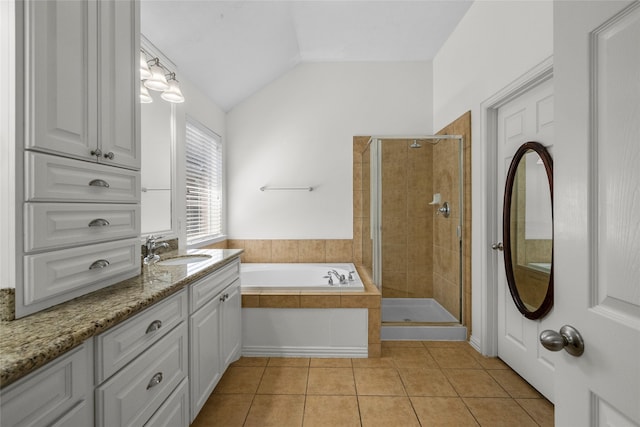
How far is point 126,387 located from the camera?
3.24ft

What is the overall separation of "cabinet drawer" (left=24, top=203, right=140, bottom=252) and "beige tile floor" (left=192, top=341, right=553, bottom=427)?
1176 millimetres

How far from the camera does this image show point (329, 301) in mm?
2277

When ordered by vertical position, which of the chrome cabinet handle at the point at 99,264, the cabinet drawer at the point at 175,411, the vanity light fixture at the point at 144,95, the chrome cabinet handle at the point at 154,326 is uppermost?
the vanity light fixture at the point at 144,95

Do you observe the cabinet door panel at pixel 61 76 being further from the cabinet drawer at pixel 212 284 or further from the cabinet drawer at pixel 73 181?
the cabinet drawer at pixel 212 284

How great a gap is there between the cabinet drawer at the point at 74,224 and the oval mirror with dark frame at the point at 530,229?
87.2 inches

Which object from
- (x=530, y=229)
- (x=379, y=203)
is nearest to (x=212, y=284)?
(x=379, y=203)

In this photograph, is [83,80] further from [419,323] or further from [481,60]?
[419,323]

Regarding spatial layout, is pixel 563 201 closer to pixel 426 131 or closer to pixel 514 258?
pixel 514 258

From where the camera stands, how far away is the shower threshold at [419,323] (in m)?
2.56

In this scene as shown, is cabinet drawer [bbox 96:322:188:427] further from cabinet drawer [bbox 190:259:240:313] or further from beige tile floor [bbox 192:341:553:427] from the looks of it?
beige tile floor [bbox 192:341:553:427]

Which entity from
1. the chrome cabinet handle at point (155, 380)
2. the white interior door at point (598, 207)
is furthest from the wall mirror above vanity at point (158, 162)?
the white interior door at point (598, 207)

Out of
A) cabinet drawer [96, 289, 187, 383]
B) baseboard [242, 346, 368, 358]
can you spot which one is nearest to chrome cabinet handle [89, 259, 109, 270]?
cabinet drawer [96, 289, 187, 383]

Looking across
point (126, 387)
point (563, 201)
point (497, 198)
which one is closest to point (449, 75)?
point (497, 198)

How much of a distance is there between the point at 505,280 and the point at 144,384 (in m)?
2.25
